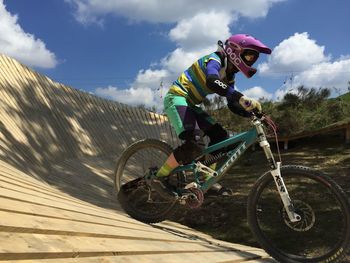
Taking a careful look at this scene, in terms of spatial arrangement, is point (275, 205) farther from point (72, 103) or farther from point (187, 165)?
point (72, 103)

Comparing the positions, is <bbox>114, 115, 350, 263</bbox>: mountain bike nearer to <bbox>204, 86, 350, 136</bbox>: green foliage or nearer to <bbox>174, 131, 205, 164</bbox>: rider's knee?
<bbox>174, 131, 205, 164</bbox>: rider's knee

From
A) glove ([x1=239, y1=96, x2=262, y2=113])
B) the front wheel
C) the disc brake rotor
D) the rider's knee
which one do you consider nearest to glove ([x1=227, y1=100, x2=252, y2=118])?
glove ([x1=239, y1=96, x2=262, y2=113])

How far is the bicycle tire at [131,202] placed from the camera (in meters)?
5.36

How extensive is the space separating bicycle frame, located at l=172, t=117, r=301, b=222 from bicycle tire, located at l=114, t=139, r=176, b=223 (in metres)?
0.42

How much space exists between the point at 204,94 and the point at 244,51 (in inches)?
29.7

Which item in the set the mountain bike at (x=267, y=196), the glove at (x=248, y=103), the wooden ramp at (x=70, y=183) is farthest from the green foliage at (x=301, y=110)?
the glove at (x=248, y=103)

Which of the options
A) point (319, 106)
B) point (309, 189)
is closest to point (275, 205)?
point (309, 189)

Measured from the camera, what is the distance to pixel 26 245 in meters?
2.35

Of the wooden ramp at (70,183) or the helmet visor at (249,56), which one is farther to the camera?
the helmet visor at (249,56)

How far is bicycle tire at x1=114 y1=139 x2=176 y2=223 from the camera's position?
17.6 feet

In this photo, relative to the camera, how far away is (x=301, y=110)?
659 inches

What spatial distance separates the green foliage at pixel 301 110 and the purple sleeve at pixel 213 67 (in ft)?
35.6

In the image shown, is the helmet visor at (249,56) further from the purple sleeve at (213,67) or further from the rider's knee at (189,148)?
the rider's knee at (189,148)

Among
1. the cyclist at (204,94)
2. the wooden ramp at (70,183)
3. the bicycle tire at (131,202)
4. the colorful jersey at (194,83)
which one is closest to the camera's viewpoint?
the wooden ramp at (70,183)
